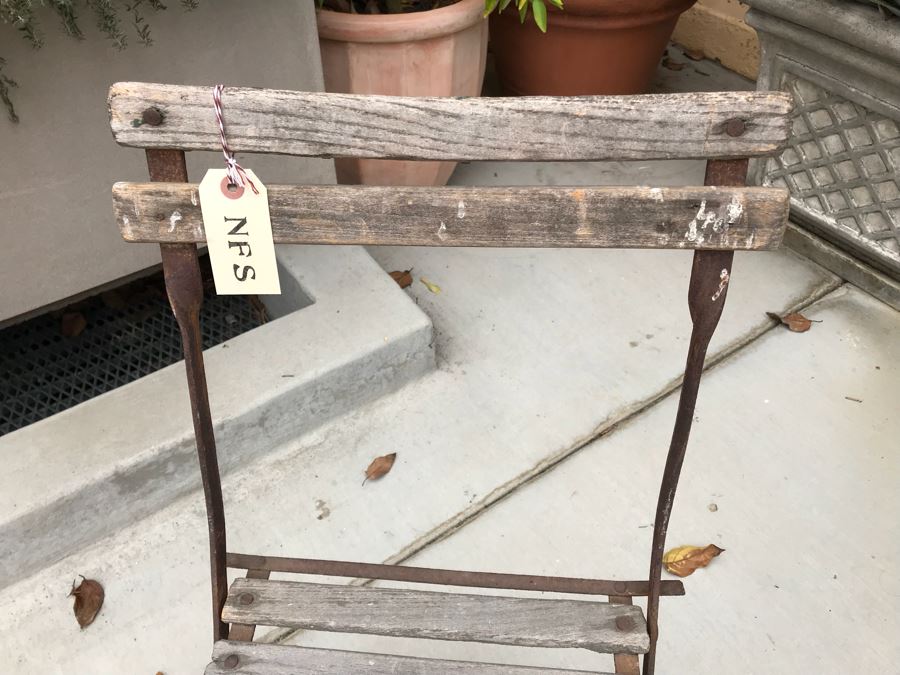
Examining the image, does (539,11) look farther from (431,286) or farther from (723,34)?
(723,34)

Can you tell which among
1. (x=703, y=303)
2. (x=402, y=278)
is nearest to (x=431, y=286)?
(x=402, y=278)

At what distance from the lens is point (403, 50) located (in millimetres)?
2443

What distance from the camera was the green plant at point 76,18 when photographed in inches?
64.3

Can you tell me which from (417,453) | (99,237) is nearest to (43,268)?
(99,237)

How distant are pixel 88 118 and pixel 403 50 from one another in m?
0.95

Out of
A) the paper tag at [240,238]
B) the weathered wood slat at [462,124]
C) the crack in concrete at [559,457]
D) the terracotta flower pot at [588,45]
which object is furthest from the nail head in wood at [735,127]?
the terracotta flower pot at [588,45]

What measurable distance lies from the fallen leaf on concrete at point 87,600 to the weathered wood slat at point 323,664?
0.59 meters

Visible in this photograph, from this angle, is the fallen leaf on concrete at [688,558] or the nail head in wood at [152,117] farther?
the fallen leaf on concrete at [688,558]

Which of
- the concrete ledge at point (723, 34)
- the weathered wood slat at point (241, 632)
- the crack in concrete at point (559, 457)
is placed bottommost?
the crack in concrete at point (559, 457)

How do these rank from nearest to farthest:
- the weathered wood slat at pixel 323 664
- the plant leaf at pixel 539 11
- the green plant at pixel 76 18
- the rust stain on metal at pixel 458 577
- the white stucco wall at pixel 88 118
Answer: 1. the weathered wood slat at pixel 323 664
2. the rust stain on metal at pixel 458 577
3. the green plant at pixel 76 18
4. the white stucco wall at pixel 88 118
5. the plant leaf at pixel 539 11

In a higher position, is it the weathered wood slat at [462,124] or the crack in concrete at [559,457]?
the weathered wood slat at [462,124]

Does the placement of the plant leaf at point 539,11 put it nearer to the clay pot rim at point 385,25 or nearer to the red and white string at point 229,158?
the clay pot rim at point 385,25

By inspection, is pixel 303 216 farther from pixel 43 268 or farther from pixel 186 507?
pixel 43 268

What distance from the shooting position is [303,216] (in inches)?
40.9
